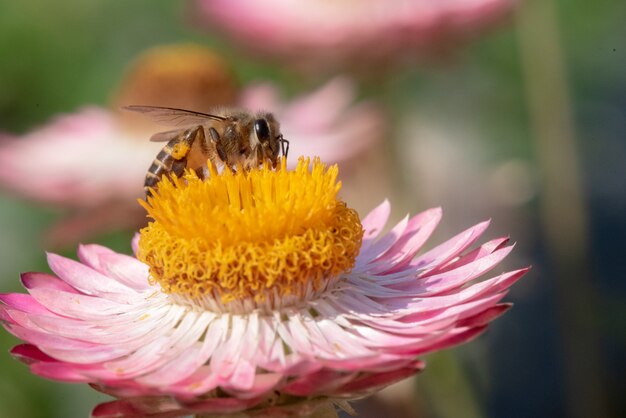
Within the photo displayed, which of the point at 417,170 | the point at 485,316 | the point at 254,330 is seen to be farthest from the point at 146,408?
the point at 417,170

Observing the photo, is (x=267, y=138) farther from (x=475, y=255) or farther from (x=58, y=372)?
(x=58, y=372)

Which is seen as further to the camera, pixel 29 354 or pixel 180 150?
pixel 180 150

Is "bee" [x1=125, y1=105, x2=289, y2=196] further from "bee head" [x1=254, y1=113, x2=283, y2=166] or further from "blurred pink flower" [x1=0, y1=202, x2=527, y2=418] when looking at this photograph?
"blurred pink flower" [x1=0, y1=202, x2=527, y2=418]

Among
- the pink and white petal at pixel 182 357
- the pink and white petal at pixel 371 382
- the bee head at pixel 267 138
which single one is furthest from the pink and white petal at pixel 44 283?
the pink and white petal at pixel 371 382

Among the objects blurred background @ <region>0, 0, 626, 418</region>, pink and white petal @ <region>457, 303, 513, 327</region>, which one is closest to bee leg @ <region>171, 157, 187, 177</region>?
pink and white petal @ <region>457, 303, 513, 327</region>

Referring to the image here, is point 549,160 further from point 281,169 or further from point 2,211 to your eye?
point 2,211

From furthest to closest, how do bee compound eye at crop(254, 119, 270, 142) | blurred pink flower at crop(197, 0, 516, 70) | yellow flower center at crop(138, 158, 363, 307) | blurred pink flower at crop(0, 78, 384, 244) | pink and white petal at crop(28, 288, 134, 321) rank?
blurred pink flower at crop(197, 0, 516, 70) → blurred pink flower at crop(0, 78, 384, 244) → bee compound eye at crop(254, 119, 270, 142) → pink and white petal at crop(28, 288, 134, 321) → yellow flower center at crop(138, 158, 363, 307)

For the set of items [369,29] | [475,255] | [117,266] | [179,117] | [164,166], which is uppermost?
[369,29]

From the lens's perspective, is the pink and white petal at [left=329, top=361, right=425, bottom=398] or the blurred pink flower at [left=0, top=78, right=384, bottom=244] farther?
the blurred pink flower at [left=0, top=78, right=384, bottom=244]

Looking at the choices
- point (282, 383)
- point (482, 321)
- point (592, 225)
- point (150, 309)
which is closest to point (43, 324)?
point (150, 309)
